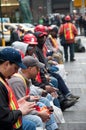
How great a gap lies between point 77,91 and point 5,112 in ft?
29.9

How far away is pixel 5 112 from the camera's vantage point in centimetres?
546

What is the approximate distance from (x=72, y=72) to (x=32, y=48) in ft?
28.2

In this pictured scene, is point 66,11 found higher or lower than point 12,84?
lower

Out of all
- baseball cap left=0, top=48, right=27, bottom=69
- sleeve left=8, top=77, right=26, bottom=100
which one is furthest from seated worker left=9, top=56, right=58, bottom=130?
baseball cap left=0, top=48, right=27, bottom=69

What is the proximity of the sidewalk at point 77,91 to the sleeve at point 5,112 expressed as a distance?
3.49 metres

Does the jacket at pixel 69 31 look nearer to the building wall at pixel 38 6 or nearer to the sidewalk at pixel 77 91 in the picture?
the sidewalk at pixel 77 91

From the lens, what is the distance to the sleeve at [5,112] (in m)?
5.45

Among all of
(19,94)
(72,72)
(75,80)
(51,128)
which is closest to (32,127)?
(19,94)

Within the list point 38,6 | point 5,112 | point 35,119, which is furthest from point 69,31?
point 38,6

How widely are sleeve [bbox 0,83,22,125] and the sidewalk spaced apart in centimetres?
349

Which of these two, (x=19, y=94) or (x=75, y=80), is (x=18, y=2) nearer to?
(x=75, y=80)

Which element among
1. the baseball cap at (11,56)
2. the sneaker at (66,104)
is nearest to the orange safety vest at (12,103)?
the baseball cap at (11,56)

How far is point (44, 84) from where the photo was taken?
10.2m

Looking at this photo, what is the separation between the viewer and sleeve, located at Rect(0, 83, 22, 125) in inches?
215
